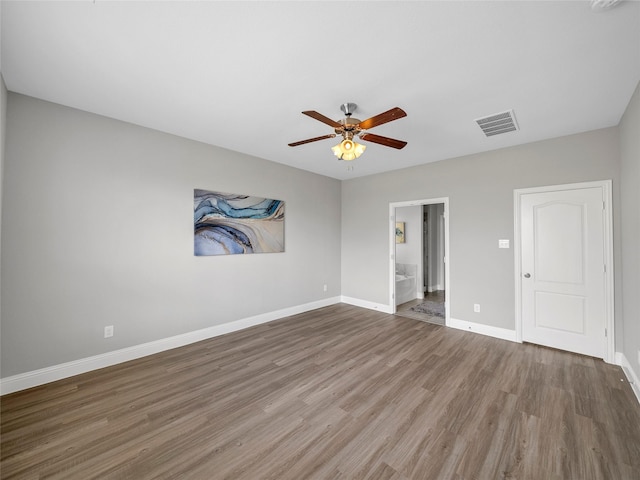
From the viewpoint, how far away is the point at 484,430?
6.26 feet

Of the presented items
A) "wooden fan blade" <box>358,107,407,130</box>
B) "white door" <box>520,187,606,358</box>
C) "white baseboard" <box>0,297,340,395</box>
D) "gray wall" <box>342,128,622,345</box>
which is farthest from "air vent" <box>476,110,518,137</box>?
"white baseboard" <box>0,297,340,395</box>

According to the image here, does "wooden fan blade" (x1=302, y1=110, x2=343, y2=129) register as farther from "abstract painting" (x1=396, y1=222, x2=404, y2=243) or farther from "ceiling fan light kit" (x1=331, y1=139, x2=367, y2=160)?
"abstract painting" (x1=396, y1=222, x2=404, y2=243)

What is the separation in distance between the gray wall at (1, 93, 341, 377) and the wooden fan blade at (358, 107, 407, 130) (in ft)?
7.94

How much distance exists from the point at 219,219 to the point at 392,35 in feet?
10.0

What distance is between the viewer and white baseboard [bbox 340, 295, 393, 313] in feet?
16.5

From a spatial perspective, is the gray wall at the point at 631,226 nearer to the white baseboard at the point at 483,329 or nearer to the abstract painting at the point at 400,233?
the white baseboard at the point at 483,329

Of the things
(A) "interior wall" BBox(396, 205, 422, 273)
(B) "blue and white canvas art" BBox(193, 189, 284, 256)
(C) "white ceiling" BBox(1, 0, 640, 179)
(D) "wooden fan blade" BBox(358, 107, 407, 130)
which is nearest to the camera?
(C) "white ceiling" BBox(1, 0, 640, 179)

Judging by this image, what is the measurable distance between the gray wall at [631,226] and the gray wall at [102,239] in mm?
4373

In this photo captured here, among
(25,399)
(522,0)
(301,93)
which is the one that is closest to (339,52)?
(301,93)

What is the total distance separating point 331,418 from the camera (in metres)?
2.04

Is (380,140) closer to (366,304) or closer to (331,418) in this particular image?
(331,418)

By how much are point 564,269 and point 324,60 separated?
3775mm

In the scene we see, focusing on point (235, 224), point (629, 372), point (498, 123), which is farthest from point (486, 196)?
point (235, 224)

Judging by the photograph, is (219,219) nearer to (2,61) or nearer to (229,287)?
(229,287)
